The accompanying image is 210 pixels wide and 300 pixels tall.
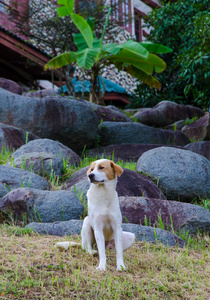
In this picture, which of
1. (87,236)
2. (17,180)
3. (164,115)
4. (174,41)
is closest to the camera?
(87,236)

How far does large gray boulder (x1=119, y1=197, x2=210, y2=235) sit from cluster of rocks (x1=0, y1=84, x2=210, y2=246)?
14mm

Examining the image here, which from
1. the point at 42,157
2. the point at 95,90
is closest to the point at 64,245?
the point at 42,157

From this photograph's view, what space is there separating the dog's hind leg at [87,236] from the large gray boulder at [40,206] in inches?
49.6

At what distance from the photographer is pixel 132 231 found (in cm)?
498

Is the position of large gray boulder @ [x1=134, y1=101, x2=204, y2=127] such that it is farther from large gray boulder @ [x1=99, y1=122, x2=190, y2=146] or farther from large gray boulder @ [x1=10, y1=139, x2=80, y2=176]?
large gray boulder @ [x1=10, y1=139, x2=80, y2=176]

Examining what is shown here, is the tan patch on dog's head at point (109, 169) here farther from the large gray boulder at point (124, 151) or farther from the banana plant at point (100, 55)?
the banana plant at point (100, 55)

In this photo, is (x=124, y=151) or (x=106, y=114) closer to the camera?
(x=124, y=151)

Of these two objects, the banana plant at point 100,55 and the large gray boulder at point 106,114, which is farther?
the banana plant at point 100,55

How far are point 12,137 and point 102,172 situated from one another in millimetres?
5029

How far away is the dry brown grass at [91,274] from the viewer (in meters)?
3.34

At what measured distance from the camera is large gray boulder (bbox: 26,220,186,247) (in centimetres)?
491

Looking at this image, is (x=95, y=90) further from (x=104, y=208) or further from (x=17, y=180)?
(x=104, y=208)

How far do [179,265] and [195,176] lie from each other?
316 centimetres

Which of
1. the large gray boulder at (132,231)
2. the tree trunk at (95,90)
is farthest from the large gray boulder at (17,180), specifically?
the tree trunk at (95,90)
